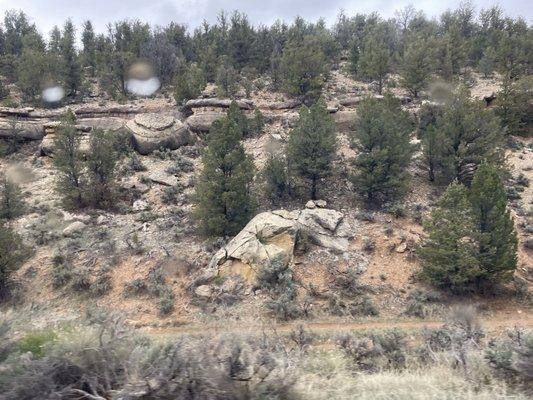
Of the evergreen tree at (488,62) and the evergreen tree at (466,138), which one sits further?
the evergreen tree at (488,62)

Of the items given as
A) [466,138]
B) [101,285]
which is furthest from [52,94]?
[466,138]

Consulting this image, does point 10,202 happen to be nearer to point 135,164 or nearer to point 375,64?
point 135,164

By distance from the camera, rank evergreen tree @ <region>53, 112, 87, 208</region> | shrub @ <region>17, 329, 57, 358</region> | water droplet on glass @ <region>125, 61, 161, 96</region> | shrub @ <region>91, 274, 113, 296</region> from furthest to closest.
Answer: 1. water droplet on glass @ <region>125, 61, 161, 96</region>
2. evergreen tree @ <region>53, 112, 87, 208</region>
3. shrub @ <region>91, 274, 113, 296</region>
4. shrub @ <region>17, 329, 57, 358</region>

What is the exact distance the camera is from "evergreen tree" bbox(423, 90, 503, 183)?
28.2m

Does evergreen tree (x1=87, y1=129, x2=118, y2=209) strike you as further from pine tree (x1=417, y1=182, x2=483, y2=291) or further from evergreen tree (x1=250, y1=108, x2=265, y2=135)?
pine tree (x1=417, y1=182, x2=483, y2=291)

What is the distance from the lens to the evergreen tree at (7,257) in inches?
822

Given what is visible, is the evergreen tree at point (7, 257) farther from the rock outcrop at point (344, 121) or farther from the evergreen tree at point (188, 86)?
the rock outcrop at point (344, 121)

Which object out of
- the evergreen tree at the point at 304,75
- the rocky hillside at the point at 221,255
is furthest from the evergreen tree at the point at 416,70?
the rocky hillside at the point at 221,255

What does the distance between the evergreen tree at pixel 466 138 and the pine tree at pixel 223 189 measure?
13783mm

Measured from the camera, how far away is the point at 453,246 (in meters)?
19.8

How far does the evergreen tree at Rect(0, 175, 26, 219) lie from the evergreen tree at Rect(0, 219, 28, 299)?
685 cm

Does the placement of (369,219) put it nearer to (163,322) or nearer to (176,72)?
(163,322)

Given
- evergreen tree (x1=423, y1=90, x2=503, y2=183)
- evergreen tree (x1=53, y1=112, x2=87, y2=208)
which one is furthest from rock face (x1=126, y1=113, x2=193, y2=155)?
evergreen tree (x1=423, y1=90, x2=503, y2=183)

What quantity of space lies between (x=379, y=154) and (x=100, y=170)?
1844 cm
